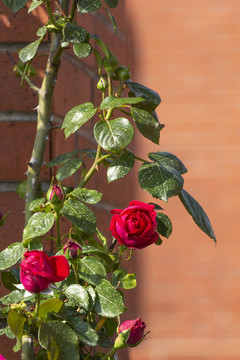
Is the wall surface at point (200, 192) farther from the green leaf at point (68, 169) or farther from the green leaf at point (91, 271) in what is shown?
the green leaf at point (91, 271)

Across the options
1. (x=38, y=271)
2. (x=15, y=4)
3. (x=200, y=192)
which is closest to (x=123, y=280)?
(x=38, y=271)

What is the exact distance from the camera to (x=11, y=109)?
0.98m

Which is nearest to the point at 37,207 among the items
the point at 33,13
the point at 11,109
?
the point at 11,109

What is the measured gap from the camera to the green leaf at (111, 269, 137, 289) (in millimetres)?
758

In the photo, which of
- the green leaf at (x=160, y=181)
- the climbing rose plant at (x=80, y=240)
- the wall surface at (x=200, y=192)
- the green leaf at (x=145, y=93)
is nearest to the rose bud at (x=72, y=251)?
the climbing rose plant at (x=80, y=240)

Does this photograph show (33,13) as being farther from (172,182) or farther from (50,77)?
(172,182)

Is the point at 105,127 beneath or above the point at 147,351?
above

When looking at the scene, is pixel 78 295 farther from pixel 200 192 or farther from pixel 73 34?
pixel 200 192

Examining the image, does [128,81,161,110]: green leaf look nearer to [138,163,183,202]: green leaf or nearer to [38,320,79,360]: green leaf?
[138,163,183,202]: green leaf

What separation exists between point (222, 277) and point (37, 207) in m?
0.59

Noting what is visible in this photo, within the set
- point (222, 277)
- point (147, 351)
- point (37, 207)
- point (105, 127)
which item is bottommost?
point (147, 351)

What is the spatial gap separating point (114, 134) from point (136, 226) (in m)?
0.11

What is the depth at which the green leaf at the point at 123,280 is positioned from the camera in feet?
2.49

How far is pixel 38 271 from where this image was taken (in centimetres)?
64
